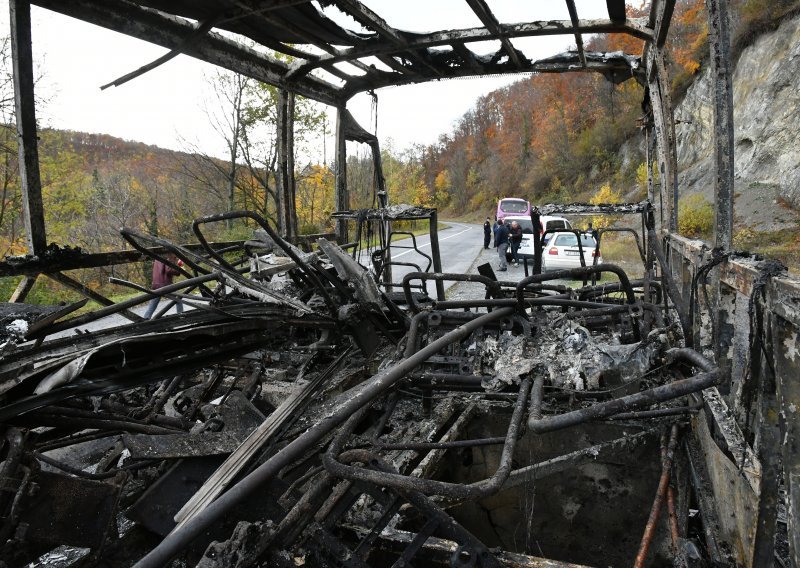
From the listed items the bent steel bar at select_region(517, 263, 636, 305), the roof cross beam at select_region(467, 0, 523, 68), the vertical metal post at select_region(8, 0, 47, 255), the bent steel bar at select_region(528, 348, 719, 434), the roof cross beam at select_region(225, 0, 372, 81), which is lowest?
the bent steel bar at select_region(528, 348, 719, 434)

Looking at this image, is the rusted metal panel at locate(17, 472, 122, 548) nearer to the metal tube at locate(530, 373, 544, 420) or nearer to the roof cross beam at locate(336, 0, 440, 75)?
the metal tube at locate(530, 373, 544, 420)

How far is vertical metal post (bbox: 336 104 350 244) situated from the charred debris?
448 cm

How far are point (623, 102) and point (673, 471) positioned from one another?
40.0 meters

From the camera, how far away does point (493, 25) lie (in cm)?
604

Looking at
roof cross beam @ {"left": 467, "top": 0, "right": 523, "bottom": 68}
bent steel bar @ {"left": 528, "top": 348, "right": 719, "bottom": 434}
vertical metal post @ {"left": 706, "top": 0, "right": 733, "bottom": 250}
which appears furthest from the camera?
roof cross beam @ {"left": 467, "top": 0, "right": 523, "bottom": 68}

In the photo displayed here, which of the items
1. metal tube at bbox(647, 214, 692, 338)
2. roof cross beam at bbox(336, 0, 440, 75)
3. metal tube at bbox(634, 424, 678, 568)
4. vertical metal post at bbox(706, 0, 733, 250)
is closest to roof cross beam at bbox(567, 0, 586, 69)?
roof cross beam at bbox(336, 0, 440, 75)

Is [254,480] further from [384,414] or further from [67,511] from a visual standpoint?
[384,414]

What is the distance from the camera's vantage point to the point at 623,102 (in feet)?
119

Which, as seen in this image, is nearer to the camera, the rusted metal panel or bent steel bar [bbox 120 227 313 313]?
the rusted metal panel

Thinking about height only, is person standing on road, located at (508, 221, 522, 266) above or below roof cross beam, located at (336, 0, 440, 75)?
below

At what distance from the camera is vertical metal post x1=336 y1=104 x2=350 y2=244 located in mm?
9164

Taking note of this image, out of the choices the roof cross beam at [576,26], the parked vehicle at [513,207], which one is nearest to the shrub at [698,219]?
the parked vehicle at [513,207]

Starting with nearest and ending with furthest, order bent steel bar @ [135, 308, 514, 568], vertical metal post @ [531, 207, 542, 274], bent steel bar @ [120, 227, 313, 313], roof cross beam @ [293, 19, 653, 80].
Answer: bent steel bar @ [135, 308, 514, 568] → bent steel bar @ [120, 227, 313, 313] → vertical metal post @ [531, 207, 542, 274] → roof cross beam @ [293, 19, 653, 80]

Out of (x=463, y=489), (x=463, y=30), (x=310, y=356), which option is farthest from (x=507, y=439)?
(x=463, y=30)
